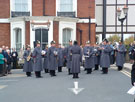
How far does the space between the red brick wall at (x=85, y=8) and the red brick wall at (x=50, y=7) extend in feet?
7.89

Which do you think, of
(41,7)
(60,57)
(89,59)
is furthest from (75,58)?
(41,7)

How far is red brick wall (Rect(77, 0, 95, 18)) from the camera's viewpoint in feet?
88.0

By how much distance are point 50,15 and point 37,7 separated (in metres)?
1.50

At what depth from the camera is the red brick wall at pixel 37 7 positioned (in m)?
26.4

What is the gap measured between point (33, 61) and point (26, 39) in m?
9.48

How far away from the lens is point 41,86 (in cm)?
1182

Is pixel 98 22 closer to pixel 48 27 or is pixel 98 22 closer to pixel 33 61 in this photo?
pixel 48 27

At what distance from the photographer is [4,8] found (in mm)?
26594

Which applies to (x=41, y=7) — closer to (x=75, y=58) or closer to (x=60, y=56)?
(x=60, y=56)

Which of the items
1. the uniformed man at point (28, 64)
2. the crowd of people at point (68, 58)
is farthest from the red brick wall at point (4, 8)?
the uniformed man at point (28, 64)

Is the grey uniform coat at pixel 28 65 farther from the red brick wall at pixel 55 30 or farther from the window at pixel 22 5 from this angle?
the window at pixel 22 5

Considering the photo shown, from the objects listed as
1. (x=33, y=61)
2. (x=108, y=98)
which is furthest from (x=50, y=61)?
(x=108, y=98)

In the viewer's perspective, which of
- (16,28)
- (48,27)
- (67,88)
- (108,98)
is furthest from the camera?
(16,28)

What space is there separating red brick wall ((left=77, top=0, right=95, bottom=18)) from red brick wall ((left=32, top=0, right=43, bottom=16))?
368 centimetres
